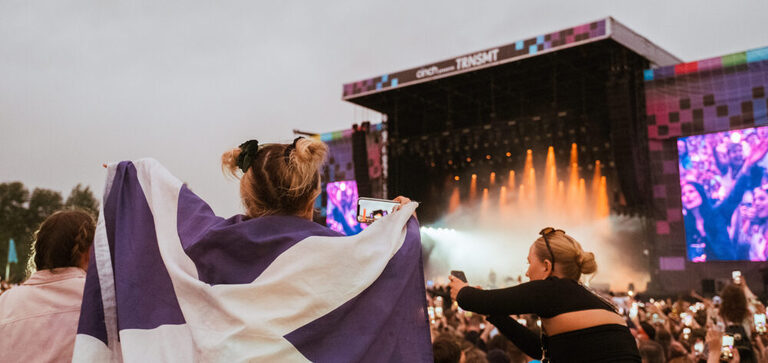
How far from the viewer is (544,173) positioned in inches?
797

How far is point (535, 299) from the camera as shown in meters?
2.39

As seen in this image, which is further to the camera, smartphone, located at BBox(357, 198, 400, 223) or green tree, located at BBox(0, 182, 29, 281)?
green tree, located at BBox(0, 182, 29, 281)

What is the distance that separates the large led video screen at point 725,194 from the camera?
1484 centimetres

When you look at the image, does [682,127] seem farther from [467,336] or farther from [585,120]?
[467,336]

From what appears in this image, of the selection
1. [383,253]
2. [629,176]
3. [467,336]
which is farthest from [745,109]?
[383,253]

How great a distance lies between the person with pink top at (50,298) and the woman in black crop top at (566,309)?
4.79 ft

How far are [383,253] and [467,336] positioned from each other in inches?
170

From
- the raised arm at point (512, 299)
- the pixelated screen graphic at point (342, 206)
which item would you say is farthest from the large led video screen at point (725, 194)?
the raised arm at point (512, 299)

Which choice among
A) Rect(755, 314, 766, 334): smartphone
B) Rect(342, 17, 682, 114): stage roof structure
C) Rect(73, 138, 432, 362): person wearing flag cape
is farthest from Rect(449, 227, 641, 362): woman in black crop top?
Rect(342, 17, 682, 114): stage roof structure

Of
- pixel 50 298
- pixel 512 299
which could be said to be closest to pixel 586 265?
pixel 512 299

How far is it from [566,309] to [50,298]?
6.44ft

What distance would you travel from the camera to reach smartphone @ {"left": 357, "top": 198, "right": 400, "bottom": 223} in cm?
210

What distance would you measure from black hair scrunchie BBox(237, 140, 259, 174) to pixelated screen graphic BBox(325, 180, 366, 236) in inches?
756

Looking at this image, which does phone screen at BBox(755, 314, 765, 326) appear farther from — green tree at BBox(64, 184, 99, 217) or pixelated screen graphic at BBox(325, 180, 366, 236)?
green tree at BBox(64, 184, 99, 217)
